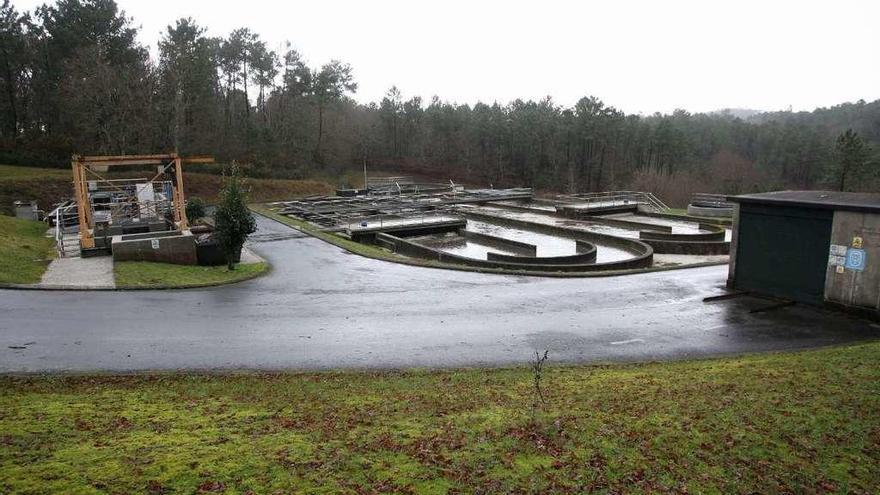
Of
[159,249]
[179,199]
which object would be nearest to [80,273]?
[159,249]

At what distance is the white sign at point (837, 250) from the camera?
41.5ft

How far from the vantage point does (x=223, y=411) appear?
22.9ft

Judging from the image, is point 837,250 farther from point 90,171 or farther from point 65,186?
point 65,186

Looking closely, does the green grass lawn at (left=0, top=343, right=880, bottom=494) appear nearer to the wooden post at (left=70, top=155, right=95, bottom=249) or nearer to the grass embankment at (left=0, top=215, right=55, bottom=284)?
the grass embankment at (left=0, top=215, right=55, bottom=284)

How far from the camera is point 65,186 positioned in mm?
35375

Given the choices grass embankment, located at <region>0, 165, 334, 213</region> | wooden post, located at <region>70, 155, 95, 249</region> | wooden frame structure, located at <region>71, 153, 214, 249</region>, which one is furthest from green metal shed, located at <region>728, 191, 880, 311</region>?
grass embankment, located at <region>0, 165, 334, 213</region>

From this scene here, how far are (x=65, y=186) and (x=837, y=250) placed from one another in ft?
129

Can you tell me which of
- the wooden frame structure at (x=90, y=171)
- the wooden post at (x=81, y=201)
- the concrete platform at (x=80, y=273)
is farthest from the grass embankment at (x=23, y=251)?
the wooden frame structure at (x=90, y=171)

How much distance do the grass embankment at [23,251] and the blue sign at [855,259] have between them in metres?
19.3

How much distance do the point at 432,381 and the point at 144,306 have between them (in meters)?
7.89

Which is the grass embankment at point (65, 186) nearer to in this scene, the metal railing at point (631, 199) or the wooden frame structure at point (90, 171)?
the wooden frame structure at point (90, 171)

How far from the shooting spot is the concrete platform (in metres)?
14.5

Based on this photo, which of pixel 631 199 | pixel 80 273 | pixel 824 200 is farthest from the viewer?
pixel 631 199

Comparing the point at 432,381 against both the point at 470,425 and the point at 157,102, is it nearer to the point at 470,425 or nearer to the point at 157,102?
the point at 470,425
